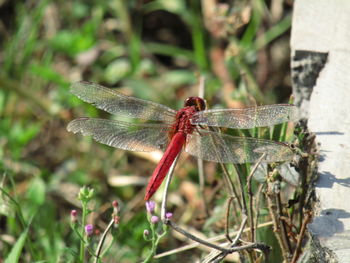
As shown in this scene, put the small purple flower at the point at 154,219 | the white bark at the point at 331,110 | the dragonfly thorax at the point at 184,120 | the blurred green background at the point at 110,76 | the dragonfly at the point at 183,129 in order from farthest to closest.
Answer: the blurred green background at the point at 110,76 < the dragonfly thorax at the point at 184,120 < the dragonfly at the point at 183,129 < the small purple flower at the point at 154,219 < the white bark at the point at 331,110

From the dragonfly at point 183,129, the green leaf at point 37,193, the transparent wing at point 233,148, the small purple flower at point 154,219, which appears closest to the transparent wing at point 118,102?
the dragonfly at point 183,129

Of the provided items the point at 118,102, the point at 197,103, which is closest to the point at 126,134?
the point at 118,102

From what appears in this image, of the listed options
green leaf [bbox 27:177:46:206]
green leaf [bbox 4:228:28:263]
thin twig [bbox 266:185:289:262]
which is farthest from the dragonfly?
green leaf [bbox 27:177:46:206]

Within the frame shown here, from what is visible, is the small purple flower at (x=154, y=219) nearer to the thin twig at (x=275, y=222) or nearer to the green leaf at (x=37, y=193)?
the thin twig at (x=275, y=222)

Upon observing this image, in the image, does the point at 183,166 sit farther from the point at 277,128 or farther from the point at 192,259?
the point at 277,128

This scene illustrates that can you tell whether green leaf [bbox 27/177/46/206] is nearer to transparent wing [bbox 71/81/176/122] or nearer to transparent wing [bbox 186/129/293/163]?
transparent wing [bbox 71/81/176/122]

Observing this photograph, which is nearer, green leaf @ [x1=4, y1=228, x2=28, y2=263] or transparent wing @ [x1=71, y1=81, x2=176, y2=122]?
green leaf @ [x1=4, y1=228, x2=28, y2=263]

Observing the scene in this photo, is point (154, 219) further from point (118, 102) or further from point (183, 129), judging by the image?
point (118, 102)
